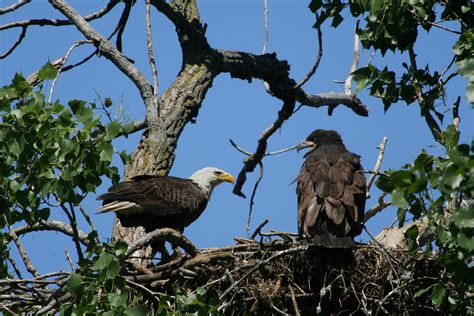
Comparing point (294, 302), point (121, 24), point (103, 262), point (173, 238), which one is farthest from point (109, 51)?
point (103, 262)

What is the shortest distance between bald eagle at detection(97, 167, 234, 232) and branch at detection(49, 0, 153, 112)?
0.99 meters

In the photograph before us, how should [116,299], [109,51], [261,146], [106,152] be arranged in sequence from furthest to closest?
1. [261,146]
2. [109,51]
3. [106,152]
4. [116,299]

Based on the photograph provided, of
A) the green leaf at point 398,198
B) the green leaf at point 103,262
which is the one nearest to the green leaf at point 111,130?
the green leaf at point 103,262

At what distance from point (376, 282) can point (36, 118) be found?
141 inches

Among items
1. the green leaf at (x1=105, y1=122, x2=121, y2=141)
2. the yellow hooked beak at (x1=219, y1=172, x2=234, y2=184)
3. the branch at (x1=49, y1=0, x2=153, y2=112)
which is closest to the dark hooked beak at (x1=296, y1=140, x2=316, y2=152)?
the yellow hooked beak at (x1=219, y1=172, x2=234, y2=184)

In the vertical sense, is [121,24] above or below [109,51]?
above

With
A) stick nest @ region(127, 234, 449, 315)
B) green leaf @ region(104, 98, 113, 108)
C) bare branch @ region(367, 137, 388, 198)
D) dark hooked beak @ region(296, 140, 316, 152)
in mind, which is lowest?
stick nest @ region(127, 234, 449, 315)

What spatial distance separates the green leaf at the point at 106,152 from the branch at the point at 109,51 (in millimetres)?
3103

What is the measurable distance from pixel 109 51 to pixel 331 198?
3197 mm

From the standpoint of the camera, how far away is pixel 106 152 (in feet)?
23.4

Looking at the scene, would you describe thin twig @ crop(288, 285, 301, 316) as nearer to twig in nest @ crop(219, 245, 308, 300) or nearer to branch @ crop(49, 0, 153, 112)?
twig in nest @ crop(219, 245, 308, 300)

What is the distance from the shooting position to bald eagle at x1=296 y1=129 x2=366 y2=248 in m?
8.73

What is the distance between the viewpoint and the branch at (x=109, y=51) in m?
10.3

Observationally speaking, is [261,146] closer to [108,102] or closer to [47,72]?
[108,102]
